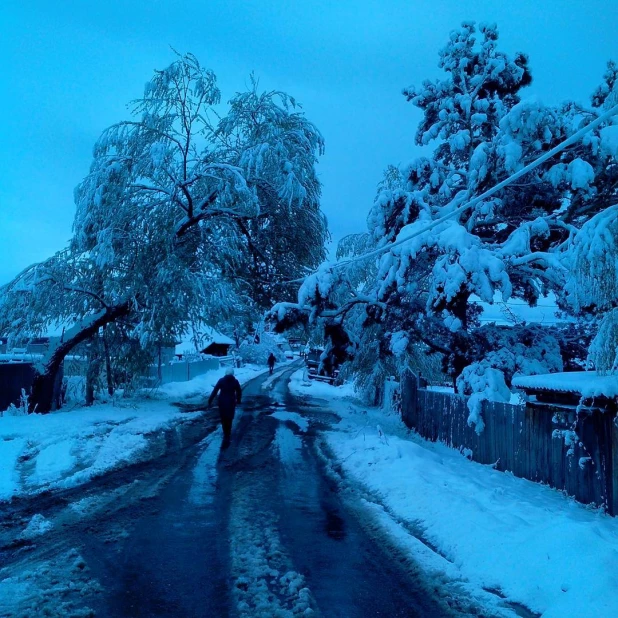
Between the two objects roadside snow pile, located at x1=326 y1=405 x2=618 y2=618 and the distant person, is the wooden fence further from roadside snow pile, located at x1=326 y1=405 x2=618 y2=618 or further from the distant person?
the distant person

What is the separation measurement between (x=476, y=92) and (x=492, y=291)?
6.88 m

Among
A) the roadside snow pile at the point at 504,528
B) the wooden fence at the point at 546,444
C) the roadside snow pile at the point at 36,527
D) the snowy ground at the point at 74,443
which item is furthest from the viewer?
the snowy ground at the point at 74,443

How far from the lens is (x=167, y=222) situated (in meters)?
16.9

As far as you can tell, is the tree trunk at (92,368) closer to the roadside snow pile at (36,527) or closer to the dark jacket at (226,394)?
the dark jacket at (226,394)

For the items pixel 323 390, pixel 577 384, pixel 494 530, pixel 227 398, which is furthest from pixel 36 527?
pixel 323 390

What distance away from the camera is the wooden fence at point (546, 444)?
7762 mm

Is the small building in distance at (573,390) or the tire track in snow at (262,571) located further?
the small building in distance at (573,390)

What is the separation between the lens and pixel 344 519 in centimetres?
689

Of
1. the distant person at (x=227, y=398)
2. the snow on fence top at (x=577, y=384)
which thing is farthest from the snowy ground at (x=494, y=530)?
the distant person at (x=227, y=398)

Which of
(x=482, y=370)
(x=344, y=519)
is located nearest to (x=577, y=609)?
(x=344, y=519)

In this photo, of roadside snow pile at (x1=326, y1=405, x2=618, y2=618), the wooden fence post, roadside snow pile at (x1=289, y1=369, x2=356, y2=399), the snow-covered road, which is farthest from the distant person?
roadside snow pile at (x1=289, y1=369, x2=356, y2=399)

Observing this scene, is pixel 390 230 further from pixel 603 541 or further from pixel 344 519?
pixel 603 541

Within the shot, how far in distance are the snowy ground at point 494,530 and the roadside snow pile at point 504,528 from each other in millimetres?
A: 10

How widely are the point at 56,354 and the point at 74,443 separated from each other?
6.37 meters
